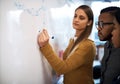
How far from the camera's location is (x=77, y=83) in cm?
133

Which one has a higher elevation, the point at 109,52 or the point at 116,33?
the point at 116,33

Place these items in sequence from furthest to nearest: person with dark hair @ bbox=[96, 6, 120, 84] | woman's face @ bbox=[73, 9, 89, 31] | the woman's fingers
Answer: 1. woman's face @ bbox=[73, 9, 89, 31]
2. person with dark hair @ bbox=[96, 6, 120, 84]
3. the woman's fingers

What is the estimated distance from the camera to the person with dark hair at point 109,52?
1.18 metres

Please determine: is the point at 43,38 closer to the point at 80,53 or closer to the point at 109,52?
the point at 80,53

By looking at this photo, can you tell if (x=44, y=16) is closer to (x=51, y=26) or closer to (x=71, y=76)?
(x=51, y=26)

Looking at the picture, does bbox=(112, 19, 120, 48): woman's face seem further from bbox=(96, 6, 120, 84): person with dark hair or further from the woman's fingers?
the woman's fingers

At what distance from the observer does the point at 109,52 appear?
1262 millimetres

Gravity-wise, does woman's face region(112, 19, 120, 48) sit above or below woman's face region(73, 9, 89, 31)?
below

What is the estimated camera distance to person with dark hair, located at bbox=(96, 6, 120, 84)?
1178 mm

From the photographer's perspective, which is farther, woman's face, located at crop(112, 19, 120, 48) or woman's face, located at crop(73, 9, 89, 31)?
woman's face, located at crop(73, 9, 89, 31)

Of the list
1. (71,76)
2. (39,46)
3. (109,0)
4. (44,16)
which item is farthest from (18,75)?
(109,0)

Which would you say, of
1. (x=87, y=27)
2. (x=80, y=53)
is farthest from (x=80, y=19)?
(x=80, y=53)

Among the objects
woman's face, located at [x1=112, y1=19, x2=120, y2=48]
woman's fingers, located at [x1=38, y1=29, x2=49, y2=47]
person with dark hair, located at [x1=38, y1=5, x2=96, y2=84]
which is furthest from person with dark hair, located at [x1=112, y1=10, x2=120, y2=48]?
woman's fingers, located at [x1=38, y1=29, x2=49, y2=47]

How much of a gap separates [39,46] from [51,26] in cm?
17
